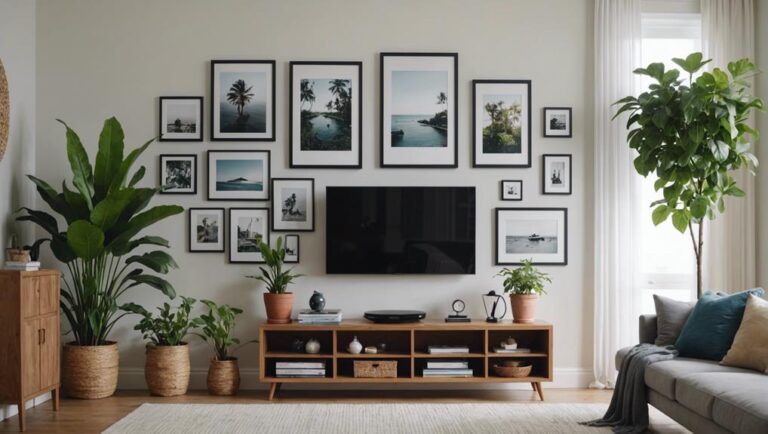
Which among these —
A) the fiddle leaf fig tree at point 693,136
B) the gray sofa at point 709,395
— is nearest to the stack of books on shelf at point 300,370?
the gray sofa at point 709,395


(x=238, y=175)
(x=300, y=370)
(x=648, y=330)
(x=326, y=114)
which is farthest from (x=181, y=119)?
(x=648, y=330)

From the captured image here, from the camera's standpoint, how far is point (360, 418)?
474cm

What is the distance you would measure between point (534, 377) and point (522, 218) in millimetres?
1221

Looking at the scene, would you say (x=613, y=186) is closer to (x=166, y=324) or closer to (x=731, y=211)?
(x=731, y=211)

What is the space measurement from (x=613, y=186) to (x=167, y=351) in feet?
11.8

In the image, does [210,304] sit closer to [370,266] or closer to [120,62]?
[370,266]

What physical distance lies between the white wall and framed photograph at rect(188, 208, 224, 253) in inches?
2.6

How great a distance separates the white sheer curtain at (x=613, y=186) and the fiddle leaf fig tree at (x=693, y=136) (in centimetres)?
39

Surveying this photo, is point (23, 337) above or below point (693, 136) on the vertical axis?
below

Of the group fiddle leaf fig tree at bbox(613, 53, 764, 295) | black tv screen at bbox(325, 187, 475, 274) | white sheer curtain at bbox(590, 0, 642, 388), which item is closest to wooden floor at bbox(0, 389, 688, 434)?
white sheer curtain at bbox(590, 0, 642, 388)

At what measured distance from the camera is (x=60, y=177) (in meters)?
5.75

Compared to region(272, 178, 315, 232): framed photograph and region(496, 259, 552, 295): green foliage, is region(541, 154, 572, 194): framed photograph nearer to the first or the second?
region(496, 259, 552, 295): green foliage

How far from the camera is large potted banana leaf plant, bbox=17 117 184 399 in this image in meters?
5.20

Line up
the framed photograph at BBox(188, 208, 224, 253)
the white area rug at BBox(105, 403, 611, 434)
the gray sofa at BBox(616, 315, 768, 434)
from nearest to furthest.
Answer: the gray sofa at BBox(616, 315, 768, 434), the white area rug at BBox(105, 403, 611, 434), the framed photograph at BBox(188, 208, 224, 253)
